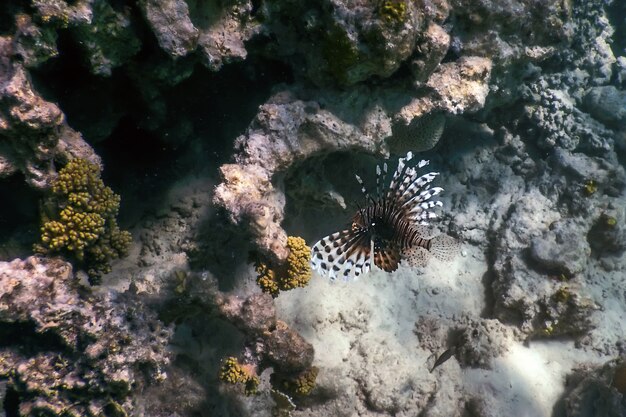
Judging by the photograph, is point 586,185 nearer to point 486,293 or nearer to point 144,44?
point 486,293

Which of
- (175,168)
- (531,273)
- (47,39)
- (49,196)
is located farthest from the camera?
(531,273)

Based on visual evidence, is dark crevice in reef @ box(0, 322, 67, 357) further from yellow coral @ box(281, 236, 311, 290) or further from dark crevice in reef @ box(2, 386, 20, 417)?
yellow coral @ box(281, 236, 311, 290)

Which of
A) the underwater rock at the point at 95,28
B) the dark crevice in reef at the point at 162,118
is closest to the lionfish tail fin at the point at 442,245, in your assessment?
the dark crevice in reef at the point at 162,118

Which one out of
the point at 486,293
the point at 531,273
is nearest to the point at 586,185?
the point at 531,273

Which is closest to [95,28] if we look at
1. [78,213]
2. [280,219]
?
[78,213]

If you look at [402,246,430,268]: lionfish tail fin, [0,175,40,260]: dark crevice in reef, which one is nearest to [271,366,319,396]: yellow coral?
[402,246,430,268]: lionfish tail fin

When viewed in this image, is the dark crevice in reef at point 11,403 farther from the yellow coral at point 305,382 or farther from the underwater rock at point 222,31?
the underwater rock at point 222,31
